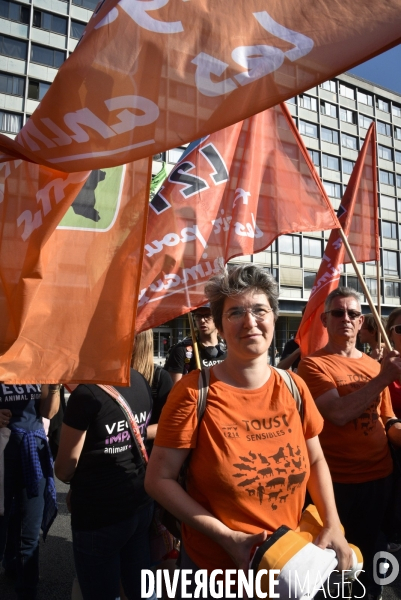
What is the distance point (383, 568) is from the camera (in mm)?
2928

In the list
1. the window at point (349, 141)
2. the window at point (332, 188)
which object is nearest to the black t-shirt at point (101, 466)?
the window at point (332, 188)

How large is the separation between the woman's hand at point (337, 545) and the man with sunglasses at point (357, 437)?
0.80 metres

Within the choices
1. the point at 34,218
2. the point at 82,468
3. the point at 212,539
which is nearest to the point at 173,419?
the point at 212,539

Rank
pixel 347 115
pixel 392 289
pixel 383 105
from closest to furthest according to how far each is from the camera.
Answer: pixel 392 289 < pixel 347 115 < pixel 383 105

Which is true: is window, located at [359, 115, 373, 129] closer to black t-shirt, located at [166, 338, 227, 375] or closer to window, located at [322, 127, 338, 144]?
window, located at [322, 127, 338, 144]

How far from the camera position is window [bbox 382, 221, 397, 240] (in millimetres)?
37750

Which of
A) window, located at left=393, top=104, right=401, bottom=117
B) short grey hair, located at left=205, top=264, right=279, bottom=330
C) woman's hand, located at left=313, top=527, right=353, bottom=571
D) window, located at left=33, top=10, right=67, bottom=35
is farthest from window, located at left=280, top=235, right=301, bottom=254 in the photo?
woman's hand, located at left=313, top=527, right=353, bottom=571

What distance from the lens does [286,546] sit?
4.97ft

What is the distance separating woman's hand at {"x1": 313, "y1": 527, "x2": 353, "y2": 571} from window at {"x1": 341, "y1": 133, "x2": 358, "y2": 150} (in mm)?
38880

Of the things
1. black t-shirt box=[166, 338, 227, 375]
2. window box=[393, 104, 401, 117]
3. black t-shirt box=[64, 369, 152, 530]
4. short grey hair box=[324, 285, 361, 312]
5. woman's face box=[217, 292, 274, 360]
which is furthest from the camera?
window box=[393, 104, 401, 117]

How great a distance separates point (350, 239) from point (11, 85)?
27.6 metres

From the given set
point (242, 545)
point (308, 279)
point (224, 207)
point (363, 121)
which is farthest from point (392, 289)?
point (242, 545)

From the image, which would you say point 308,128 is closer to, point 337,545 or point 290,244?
point 290,244

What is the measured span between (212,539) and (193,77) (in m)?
1.70
